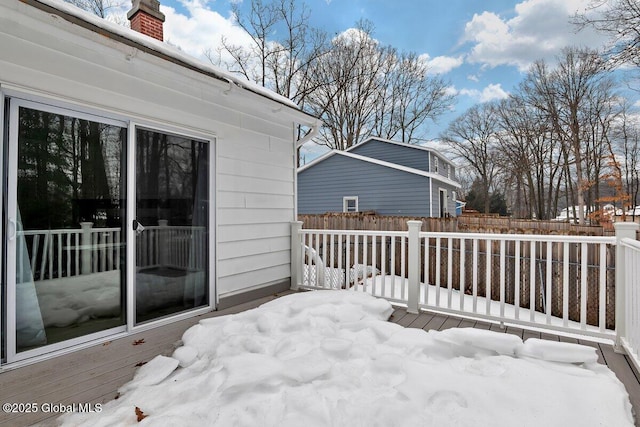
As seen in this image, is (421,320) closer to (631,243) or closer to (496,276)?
(631,243)

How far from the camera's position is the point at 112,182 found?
270 centimetres

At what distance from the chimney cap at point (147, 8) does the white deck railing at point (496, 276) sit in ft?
10.9

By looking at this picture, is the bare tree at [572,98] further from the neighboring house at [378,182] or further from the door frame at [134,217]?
the door frame at [134,217]

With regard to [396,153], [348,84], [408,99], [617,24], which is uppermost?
[348,84]

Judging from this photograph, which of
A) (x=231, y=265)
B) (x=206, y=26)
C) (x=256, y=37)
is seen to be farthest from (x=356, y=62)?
(x=231, y=265)

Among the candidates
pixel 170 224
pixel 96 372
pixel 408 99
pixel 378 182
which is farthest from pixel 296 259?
pixel 408 99

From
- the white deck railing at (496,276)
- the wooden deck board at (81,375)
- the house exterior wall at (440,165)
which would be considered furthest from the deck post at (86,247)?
the house exterior wall at (440,165)

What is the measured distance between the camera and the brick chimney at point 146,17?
395cm

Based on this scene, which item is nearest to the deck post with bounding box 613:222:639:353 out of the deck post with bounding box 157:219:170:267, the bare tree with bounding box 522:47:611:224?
the deck post with bounding box 157:219:170:267

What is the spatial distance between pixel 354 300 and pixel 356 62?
632 inches

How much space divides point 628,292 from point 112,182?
430 centimetres

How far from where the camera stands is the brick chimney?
3946 mm

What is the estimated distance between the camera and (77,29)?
7.09 ft

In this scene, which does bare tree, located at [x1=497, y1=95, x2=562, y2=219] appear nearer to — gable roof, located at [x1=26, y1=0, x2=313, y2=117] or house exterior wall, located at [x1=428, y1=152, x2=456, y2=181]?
house exterior wall, located at [x1=428, y1=152, x2=456, y2=181]
